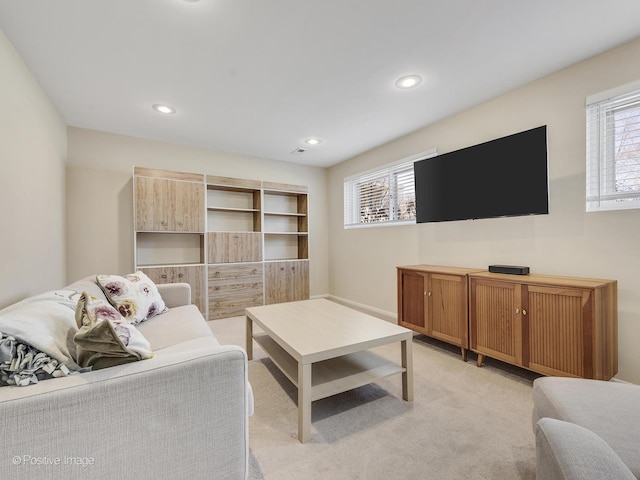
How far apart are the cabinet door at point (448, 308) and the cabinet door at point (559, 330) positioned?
47cm

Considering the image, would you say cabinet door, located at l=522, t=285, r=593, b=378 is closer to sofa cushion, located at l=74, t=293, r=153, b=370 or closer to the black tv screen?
the black tv screen

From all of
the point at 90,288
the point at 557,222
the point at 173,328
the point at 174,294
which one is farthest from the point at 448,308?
the point at 90,288

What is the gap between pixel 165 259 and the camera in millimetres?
3686

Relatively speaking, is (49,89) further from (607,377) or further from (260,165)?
(607,377)

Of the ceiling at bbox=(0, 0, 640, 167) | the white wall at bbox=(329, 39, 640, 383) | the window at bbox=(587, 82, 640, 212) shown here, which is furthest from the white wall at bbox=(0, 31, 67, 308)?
the window at bbox=(587, 82, 640, 212)

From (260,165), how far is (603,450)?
4395mm

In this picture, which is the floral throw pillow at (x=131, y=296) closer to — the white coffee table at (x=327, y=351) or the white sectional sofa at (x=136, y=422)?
the white coffee table at (x=327, y=351)

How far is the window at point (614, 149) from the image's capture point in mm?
1870

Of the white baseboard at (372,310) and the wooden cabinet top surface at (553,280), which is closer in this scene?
the wooden cabinet top surface at (553,280)

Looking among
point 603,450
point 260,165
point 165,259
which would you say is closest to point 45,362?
point 603,450

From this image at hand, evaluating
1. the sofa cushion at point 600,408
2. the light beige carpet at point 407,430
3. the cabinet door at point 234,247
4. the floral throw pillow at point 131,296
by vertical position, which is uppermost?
the cabinet door at point 234,247

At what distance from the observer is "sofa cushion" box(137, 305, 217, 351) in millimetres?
1709

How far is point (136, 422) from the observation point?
0.87 metres

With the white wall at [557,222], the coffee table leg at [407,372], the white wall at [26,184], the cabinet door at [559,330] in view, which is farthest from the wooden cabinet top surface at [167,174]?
the cabinet door at [559,330]
